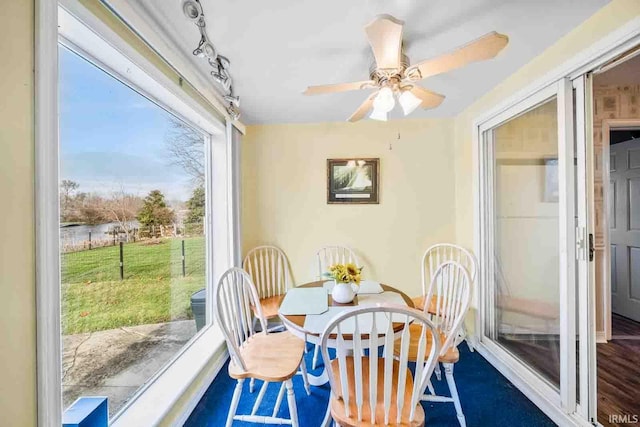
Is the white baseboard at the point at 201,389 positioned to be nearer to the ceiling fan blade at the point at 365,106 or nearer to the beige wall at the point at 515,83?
the ceiling fan blade at the point at 365,106

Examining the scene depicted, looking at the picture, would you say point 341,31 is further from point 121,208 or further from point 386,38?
point 121,208

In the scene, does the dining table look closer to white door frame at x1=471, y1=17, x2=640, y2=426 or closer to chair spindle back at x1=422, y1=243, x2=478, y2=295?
chair spindle back at x1=422, y1=243, x2=478, y2=295

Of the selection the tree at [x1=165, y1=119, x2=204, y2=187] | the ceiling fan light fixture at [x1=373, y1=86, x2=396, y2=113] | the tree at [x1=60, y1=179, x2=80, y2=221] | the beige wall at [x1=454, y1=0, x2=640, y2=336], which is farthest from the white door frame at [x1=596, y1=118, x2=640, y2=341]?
the tree at [x1=60, y1=179, x2=80, y2=221]

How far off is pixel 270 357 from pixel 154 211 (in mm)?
1213

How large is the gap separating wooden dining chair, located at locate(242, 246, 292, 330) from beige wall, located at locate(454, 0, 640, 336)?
1966 millimetres

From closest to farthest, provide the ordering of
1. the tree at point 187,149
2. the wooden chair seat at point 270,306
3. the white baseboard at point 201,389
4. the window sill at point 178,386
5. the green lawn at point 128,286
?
the green lawn at point 128,286
the window sill at point 178,386
the white baseboard at point 201,389
the tree at point 187,149
the wooden chair seat at point 270,306

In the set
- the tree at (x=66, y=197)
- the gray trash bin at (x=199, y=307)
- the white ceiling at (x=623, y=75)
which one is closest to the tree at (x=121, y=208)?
the tree at (x=66, y=197)

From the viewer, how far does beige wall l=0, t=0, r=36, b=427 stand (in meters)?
0.77

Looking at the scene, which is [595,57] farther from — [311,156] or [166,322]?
[166,322]

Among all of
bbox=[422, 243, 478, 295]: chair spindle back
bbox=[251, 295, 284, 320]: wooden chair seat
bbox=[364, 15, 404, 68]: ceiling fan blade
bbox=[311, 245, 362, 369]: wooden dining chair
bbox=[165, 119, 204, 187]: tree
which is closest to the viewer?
bbox=[364, 15, 404, 68]: ceiling fan blade

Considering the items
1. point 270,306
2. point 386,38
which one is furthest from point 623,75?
point 270,306

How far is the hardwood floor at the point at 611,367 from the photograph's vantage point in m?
1.71

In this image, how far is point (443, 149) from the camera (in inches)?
114

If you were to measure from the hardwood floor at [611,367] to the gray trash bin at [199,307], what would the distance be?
267 centimetres
